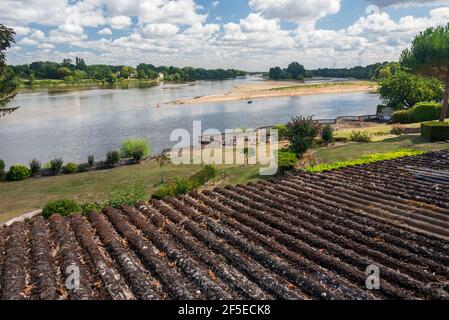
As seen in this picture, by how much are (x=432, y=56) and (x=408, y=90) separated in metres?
25.5

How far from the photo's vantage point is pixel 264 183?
10055mm

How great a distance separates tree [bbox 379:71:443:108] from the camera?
2315 inches

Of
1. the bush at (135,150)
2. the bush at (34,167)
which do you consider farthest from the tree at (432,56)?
the bush at (34,167)

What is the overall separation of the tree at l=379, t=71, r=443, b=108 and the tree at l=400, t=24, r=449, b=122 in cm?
2216

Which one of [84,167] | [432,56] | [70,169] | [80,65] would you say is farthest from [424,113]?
[80,65]

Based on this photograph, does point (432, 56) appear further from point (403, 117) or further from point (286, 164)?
point (286, 164)

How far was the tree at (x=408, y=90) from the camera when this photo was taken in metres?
58.8

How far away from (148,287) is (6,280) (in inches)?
67.4

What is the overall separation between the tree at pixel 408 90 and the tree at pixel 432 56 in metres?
22.2

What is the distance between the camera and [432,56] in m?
35.3

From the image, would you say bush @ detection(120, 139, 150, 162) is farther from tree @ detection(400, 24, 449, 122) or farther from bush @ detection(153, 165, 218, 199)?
tree @ detection(400, 24, 449, 122)
